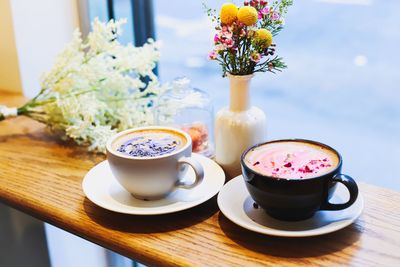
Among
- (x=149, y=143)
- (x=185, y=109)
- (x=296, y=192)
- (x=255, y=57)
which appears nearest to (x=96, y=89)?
(x=185, y=109)

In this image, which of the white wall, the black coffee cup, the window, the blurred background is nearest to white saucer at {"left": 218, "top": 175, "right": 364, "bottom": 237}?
the black coffee cup

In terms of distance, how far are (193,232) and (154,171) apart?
10 centimetres

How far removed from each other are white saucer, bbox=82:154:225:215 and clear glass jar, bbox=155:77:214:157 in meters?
0.15

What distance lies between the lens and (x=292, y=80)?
1.27m

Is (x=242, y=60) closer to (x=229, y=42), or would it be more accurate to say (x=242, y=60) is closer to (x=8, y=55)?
(x=229, y=42)

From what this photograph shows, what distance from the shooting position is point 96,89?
106 centimetres

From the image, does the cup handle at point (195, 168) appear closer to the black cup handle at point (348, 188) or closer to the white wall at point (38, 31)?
the black cup handle at point (348, 188)

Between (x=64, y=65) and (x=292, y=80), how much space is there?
539mm

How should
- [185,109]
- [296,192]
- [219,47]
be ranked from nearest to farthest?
[296,192] < [219,47] < [185,109]

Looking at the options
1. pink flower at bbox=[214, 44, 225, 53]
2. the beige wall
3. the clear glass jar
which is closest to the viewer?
pink flower at bbox=[214, 44, 225, 53]

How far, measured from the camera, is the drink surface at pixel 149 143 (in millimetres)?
773

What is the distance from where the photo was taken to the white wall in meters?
1.25

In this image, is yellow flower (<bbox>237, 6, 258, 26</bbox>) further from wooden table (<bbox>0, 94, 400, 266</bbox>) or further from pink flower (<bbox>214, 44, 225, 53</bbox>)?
wooden table (<bbox>0, 94, 400, 266</bbox>)

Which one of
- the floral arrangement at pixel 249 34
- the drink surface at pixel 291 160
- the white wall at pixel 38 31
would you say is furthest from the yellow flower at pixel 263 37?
the white wall at pixel 38 31
